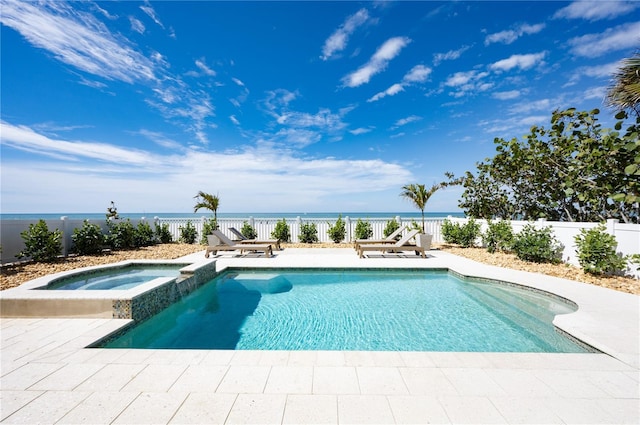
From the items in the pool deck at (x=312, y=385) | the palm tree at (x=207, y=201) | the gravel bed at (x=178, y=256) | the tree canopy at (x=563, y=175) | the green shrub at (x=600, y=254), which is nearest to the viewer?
the pool deck at (x=312, y=385)

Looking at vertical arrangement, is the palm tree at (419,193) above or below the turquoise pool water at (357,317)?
above

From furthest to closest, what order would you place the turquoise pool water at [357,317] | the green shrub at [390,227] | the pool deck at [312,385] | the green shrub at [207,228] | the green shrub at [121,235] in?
the green shrub at [207,228] → the green shrub at [390,227] → the green shrub at [121,235] → the turquoise pool water at [357,317] → the pool deck at [312,385]

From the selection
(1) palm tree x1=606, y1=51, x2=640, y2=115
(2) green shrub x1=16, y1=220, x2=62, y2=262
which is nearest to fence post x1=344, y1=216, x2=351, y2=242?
(1) palm tree x1=606, y1=51, x2=640, y2=115

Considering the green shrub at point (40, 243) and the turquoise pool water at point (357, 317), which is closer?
the turquoise pool water at point (357, 317)

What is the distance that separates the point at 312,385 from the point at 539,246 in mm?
8930

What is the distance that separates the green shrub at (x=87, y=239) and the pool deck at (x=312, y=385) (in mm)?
7593

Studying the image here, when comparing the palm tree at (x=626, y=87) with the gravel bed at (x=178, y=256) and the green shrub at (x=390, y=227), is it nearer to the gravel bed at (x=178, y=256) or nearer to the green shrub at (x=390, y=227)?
the gravel bed at (x=178, y=256)

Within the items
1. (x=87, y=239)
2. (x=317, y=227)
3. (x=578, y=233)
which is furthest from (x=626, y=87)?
(x=87, y=239)

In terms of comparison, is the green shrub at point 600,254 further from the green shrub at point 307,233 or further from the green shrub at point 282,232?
the green shrub at point 282,232

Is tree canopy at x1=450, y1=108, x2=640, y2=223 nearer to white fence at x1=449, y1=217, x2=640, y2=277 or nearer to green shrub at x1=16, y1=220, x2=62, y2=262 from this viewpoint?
white fence at x1=449, y1=217, x2=640, y2=277

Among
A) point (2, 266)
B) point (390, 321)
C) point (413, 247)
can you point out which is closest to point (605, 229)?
point (413, 247)

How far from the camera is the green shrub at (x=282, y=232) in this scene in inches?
516

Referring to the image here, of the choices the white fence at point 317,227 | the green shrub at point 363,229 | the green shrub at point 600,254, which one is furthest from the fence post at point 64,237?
the green shrub at point 600,254

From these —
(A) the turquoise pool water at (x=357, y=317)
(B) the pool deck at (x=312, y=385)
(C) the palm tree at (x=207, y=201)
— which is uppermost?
(C) the palm tree at (x=207, y=201)
